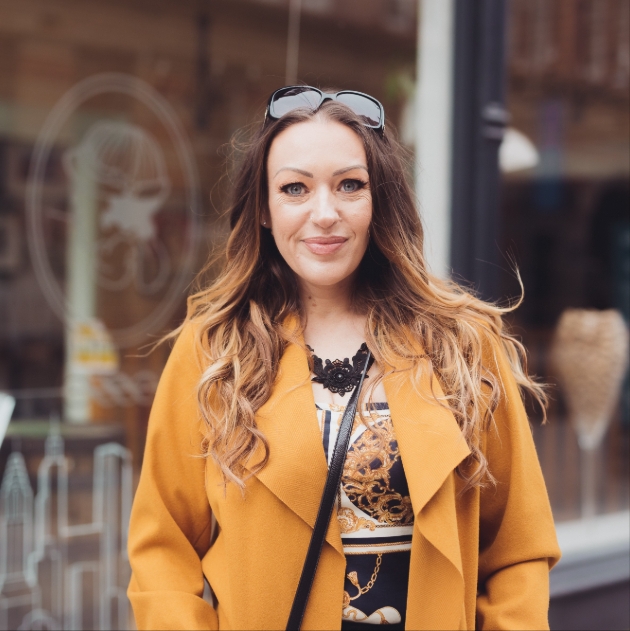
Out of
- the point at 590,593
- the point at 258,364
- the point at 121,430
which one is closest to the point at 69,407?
the point at 121,430

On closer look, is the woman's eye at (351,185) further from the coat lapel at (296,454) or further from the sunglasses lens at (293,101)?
the coat lapel at (296,454)

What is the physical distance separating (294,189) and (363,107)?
0.28m

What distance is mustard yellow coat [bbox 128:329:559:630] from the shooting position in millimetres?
1718

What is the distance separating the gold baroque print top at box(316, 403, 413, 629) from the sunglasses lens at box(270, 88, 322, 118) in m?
0.81

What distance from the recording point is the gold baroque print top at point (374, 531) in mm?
1749

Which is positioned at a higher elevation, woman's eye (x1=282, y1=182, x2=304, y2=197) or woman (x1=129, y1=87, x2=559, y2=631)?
woman's eye (x1=282, y1=182, x2=304, y2=197)

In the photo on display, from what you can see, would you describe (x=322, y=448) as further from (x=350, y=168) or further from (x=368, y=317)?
(x=350, y=168)

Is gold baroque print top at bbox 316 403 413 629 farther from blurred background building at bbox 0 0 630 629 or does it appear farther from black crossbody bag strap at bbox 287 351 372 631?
blurred background building at bbox 0 0 630 629

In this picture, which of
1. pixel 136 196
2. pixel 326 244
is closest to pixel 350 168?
pixel 326 244

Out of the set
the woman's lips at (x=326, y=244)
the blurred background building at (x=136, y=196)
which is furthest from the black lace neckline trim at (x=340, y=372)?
the blurred background building at (x=136, y=196)

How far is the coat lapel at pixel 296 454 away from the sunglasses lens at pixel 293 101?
673mm

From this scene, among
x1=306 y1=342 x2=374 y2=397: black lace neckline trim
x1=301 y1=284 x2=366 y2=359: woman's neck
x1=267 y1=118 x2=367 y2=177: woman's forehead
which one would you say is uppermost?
x1=267 y1=118 x2=367 y2=177: woman's forehead

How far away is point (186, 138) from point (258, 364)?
212 cm

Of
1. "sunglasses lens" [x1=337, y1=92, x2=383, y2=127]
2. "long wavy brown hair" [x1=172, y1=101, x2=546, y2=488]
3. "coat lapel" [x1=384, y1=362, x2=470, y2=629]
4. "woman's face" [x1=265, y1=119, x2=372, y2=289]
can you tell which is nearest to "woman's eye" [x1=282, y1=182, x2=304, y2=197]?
"woman's face" [x1=265, y1=119, x2=372, y2=289]
